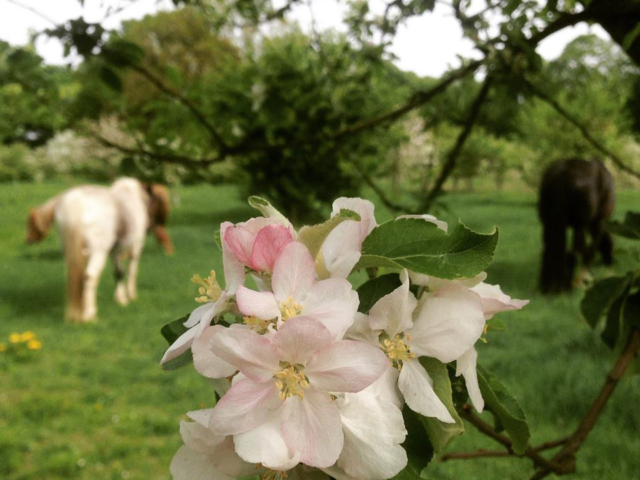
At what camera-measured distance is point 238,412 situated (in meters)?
0.43

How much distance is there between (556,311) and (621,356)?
5478 mm

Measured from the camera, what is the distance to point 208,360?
471 mm

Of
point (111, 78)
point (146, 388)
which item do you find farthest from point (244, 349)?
point (146, 388)

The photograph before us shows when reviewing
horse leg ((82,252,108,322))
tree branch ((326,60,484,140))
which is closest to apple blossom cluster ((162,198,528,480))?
tree branch ((326,60,484,140))

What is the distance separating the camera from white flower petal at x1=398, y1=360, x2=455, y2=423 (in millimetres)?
478

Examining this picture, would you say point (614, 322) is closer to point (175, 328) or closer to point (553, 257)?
point (175, 328)

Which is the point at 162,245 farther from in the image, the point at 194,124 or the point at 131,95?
the point at 131,95

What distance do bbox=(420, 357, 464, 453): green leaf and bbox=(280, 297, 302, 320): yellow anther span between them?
0.13 meters

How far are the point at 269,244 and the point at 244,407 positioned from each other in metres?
0.13

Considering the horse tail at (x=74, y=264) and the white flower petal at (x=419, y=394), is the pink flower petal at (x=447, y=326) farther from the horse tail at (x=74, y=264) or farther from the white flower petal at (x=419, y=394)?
the horse tail at (x=74, y=264)

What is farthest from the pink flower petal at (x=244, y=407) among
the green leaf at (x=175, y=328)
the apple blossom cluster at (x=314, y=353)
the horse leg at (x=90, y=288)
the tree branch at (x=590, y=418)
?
the horse leg at (x=90, y=288)

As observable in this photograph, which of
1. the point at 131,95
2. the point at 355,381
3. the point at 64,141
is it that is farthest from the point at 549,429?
the point at 131,95

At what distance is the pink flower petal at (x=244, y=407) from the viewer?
1.41 ft

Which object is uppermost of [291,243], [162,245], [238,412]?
[291,243]
